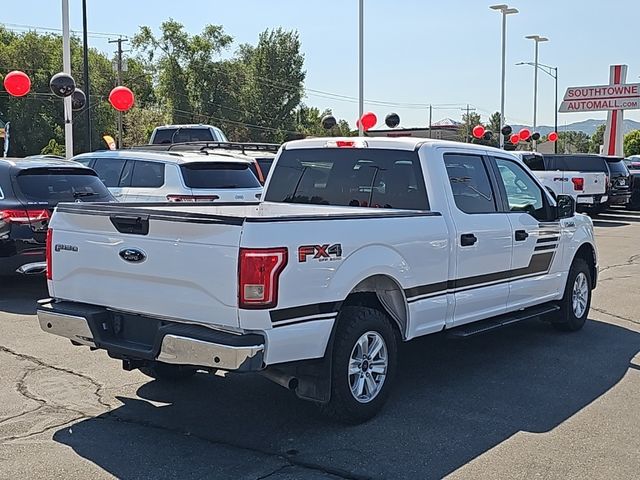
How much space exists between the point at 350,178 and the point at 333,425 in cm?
220

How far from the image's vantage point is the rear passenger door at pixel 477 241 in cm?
620

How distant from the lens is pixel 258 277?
4438 mm

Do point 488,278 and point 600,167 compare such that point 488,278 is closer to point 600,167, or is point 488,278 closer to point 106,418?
point 106,418

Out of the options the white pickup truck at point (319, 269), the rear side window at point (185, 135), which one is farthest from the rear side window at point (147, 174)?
the rear side window at point (185, 135)

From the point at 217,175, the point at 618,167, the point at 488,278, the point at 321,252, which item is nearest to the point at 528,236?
the point at 488,278

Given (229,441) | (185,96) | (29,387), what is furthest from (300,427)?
(185,96)

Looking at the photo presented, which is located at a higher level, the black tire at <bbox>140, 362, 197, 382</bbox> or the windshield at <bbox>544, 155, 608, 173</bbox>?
the windshield at <bbox>544, 155, 608, 173</bbox>

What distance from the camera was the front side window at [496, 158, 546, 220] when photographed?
717cm

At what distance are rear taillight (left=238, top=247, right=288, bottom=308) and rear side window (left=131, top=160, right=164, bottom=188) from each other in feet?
24.7

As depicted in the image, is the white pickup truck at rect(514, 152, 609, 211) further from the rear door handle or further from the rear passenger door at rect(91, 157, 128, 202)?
the rear door handle

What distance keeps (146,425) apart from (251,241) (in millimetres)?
1691

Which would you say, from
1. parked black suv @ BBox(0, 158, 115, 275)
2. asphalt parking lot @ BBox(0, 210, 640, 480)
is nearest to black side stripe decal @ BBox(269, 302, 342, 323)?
asphalt parking lot @ BBox(0, 210, 640, 480)

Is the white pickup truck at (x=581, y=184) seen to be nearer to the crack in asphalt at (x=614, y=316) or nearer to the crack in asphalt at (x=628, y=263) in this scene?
the crack in asphalt at (x=628, y=263)

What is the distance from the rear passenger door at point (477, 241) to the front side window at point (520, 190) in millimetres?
265
